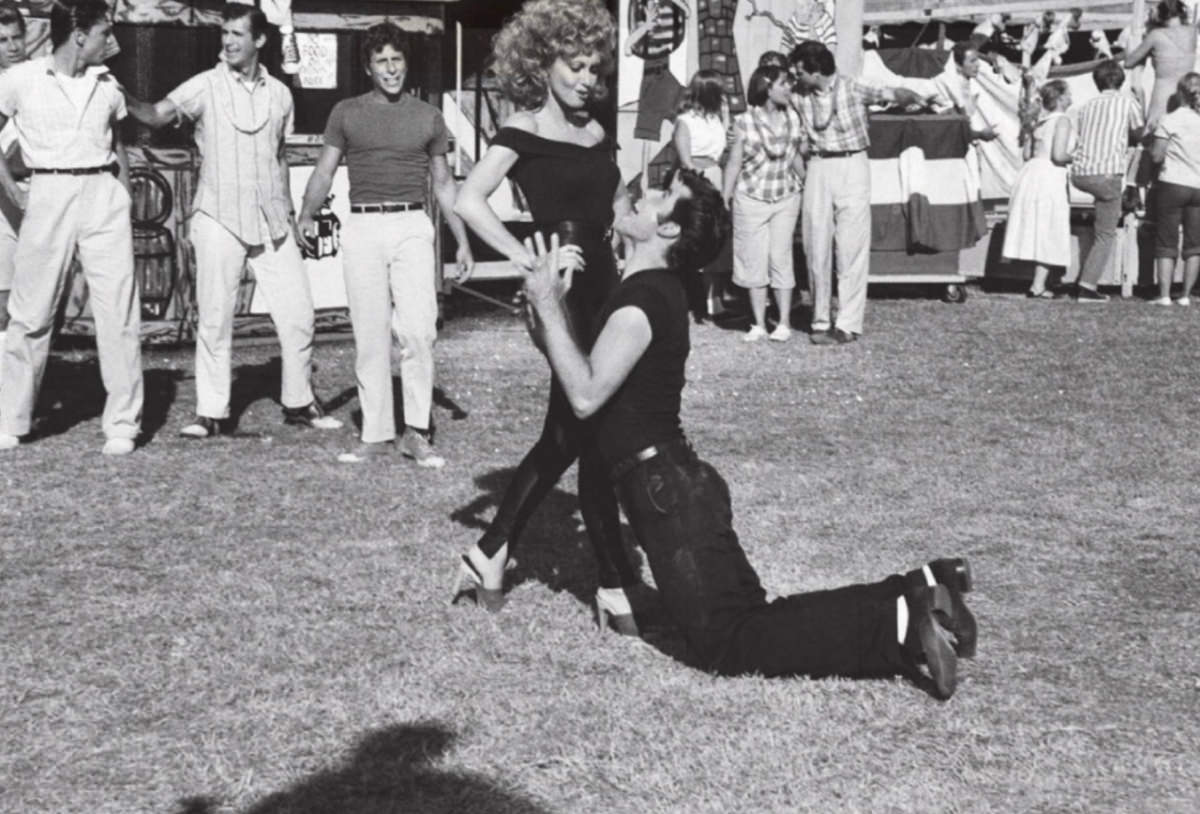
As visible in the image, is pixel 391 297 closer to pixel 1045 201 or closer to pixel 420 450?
pixel 420 450

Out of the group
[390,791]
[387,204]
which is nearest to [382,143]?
[387,204]

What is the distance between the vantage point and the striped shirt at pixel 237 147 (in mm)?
8422

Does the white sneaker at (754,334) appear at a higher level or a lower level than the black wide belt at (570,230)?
lower

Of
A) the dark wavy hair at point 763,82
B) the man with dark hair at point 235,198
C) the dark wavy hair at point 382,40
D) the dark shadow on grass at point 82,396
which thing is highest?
the dark wavy hair at point 382,40

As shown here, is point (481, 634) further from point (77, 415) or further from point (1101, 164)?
point (1101, 164)

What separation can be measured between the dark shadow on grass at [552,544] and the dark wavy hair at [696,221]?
47.7 inches

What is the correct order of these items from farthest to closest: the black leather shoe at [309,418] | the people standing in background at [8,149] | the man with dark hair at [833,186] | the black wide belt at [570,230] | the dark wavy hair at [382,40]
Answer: the man with dark hair at [833,186] → the black leather shoe at [309,418] → the people standing in background at [8,149] → the dark wavy hair at [382,40] → the black wide belt at [570,230]

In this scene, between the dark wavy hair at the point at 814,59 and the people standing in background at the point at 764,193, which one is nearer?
the dark wavy hair at the point at 814,59

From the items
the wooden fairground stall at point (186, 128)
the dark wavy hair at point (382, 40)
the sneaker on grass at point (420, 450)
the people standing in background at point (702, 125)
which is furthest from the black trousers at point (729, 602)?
the people standing in background at point (702, 125)

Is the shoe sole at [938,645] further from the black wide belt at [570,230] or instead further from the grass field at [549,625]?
the black wide belt at [570,230]

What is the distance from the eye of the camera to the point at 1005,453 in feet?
28.0

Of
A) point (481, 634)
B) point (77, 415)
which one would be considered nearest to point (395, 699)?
point (481, 634)

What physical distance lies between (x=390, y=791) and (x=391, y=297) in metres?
4.17

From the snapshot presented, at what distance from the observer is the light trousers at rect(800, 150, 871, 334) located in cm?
1245
